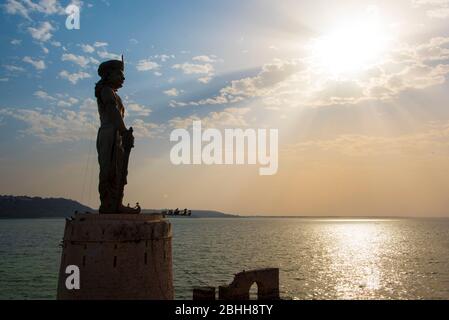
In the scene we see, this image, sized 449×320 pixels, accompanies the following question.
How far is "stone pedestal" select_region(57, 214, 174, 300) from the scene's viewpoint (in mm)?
9812

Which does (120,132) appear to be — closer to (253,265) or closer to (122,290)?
(122,290)

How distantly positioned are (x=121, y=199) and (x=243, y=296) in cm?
1216

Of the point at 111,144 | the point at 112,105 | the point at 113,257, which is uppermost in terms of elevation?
the point at 112,105

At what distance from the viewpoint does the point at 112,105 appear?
36.7ft

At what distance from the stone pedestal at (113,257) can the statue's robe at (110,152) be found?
90 cm

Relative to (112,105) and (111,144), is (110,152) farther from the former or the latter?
(112,105)

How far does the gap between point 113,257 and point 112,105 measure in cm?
418

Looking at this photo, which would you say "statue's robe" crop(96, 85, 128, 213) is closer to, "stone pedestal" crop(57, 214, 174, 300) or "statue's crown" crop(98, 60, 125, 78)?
"statue's crown" crop(98, 60, 125, 78)

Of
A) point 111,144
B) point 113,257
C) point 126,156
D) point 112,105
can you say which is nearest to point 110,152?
point 111,144

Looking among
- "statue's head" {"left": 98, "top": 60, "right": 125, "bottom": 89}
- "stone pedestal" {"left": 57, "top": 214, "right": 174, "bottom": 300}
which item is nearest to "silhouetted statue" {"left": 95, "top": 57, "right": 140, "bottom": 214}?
"statue's head" {"left": 98, "top": 60, "right": 125, "bottom": 89}

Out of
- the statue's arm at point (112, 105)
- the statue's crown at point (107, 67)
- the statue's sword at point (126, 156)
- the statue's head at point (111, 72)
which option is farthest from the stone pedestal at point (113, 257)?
the statue's crown at point (107, 67)

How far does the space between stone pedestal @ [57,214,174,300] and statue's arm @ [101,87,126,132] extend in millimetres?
2633
